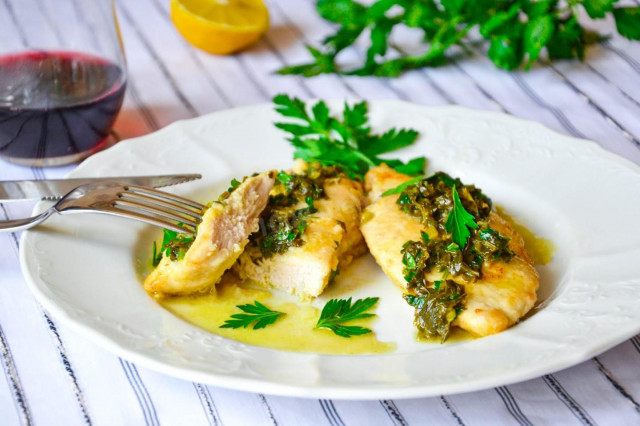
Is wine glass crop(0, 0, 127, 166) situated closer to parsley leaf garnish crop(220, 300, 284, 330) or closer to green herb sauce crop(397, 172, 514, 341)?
parsley leaf garnish crop(220, 300, 284, 330)

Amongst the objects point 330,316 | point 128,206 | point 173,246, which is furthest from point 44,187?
point 330,316

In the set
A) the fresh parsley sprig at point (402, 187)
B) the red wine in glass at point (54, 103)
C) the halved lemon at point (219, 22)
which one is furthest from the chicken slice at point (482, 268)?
the halved lemon at point (219, 22)

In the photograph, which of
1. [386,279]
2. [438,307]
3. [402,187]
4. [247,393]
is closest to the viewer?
[247,393]

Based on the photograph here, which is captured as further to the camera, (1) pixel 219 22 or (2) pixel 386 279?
(1) pixel 219 22

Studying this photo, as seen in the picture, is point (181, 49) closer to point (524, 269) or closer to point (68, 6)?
point (68, 6)

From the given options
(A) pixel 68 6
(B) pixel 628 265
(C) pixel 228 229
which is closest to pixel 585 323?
(B) pixel 628 265

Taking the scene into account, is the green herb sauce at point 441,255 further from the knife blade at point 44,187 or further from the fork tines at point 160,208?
the knife blade at point 44,187

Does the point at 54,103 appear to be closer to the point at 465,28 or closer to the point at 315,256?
the point at 315,256
